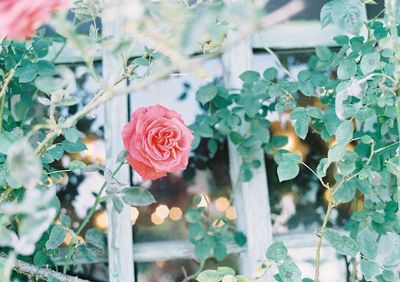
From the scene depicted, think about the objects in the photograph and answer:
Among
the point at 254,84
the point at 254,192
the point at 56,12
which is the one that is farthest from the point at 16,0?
Result: the point at 254,192

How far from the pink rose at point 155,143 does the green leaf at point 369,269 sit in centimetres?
46

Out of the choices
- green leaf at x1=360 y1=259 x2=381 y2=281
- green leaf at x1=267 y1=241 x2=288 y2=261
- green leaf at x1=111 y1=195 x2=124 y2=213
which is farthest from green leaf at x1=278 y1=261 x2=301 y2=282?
green leaf at x1=111 y1=195 x2=124 y2=213

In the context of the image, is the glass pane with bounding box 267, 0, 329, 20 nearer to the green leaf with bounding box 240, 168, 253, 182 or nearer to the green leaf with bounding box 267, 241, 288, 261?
the green leaf with bounding box 240, 168, 253, 182

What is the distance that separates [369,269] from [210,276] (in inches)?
14.3

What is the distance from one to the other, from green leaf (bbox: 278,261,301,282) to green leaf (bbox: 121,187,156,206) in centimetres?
33

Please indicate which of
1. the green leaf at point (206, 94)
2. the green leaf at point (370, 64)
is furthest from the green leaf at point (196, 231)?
the green leaf at point (370, 64)

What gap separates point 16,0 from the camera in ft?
2.55

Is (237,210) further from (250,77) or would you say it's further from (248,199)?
(250,77)

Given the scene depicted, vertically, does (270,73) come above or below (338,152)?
above

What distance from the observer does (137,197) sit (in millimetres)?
1518

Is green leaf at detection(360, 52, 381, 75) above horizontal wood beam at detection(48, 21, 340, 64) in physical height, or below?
below

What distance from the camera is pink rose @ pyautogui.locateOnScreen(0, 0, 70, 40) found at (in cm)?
76

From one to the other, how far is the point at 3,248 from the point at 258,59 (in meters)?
0.94

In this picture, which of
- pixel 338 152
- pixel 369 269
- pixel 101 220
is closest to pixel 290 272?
pixel 369 269
